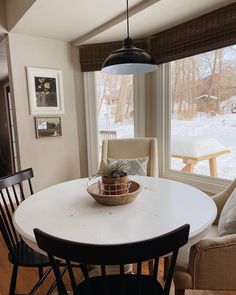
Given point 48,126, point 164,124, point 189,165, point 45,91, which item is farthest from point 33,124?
point 189,165

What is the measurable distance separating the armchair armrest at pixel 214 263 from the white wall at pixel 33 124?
216 centimetres

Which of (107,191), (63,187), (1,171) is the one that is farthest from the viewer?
(1,171)

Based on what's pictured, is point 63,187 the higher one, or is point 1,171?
point 63,187

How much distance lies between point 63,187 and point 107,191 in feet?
1.58

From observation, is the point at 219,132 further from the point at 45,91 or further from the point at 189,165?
the point at 45,91

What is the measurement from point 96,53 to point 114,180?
2.02m

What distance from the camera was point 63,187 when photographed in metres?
1.76

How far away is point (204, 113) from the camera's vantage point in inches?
97.9

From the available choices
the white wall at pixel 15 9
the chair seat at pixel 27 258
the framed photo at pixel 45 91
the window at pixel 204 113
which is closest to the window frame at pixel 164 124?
the window at pixel 204 113

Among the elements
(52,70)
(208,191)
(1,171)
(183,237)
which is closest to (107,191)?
(183,237)

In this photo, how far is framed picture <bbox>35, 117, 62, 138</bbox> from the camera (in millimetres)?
2771

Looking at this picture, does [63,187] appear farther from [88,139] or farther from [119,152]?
[88,139]

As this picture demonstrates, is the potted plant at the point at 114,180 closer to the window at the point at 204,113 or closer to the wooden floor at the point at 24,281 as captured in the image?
the wooden floor at the point at 24,281

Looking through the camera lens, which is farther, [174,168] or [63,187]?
[174,168]
